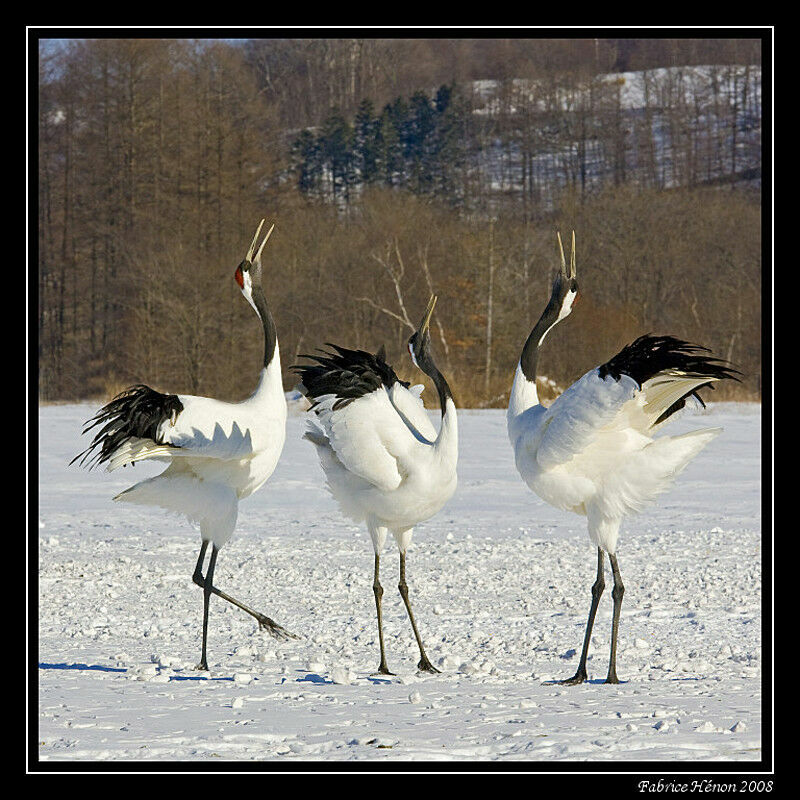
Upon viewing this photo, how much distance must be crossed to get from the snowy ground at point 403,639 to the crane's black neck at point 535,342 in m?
1.78

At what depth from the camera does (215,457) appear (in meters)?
7.38

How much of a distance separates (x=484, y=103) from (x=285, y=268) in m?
19.6

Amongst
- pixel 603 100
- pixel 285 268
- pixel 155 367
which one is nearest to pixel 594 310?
pixel 285 268

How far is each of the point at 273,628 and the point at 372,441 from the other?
1.70m

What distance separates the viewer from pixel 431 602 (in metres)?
8.99

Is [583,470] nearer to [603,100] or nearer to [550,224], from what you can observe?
[550,224]

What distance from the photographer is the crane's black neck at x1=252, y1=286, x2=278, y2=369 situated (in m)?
7.96

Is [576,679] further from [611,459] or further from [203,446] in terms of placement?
[203,446]

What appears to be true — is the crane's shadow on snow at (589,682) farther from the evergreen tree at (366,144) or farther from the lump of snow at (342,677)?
the evergreen tree at (366,144)

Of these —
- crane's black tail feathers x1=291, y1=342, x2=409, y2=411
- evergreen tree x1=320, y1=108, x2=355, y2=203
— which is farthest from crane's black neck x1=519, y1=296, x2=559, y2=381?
evergreen tree x1=320, y1=108, x2=355, y2=203

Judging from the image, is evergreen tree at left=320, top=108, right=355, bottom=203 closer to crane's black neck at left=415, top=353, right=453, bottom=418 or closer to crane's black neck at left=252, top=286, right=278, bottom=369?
crane's black neck at left=252, top=286, right=278, bottom=369

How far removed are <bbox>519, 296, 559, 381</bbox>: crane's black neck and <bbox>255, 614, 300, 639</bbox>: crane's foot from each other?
235cm

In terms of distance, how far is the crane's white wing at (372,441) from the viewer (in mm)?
6984

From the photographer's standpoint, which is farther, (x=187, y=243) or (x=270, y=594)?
(x=187, y=243)
